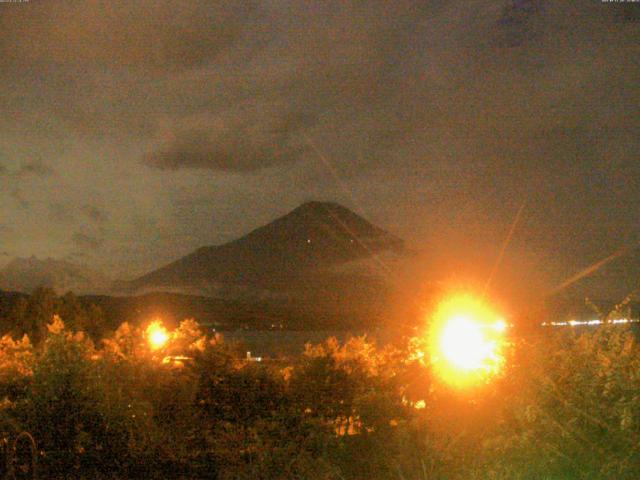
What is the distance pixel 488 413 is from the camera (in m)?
→ 9.37

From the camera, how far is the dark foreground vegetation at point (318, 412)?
750cm

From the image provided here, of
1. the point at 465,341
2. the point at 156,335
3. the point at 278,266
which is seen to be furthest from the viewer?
the point at 278,266

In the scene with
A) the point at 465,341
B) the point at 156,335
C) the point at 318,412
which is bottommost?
the point at 318,412

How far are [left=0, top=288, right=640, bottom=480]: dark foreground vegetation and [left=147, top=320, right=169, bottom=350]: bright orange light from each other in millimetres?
232

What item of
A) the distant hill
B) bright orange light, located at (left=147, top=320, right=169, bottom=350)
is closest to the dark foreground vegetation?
bright orange light, located at (left=147, top=320, right=169, bottom=350)

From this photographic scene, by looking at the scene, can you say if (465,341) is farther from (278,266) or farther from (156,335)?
(278,266)

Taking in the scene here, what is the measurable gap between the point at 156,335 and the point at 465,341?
6.66 m

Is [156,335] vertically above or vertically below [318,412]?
above

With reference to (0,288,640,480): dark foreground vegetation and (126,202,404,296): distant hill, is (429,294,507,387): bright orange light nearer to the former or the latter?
(0,288,640,480): dark foreground vegetation

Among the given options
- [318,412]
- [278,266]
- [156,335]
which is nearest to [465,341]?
[318,412]

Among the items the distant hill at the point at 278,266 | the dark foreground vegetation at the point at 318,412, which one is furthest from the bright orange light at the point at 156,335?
the distant hill at the point at 278,266

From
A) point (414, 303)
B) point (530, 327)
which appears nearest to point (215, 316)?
point (414, 303)

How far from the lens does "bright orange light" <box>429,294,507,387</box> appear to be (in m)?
10.8

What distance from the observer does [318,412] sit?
1247cm
